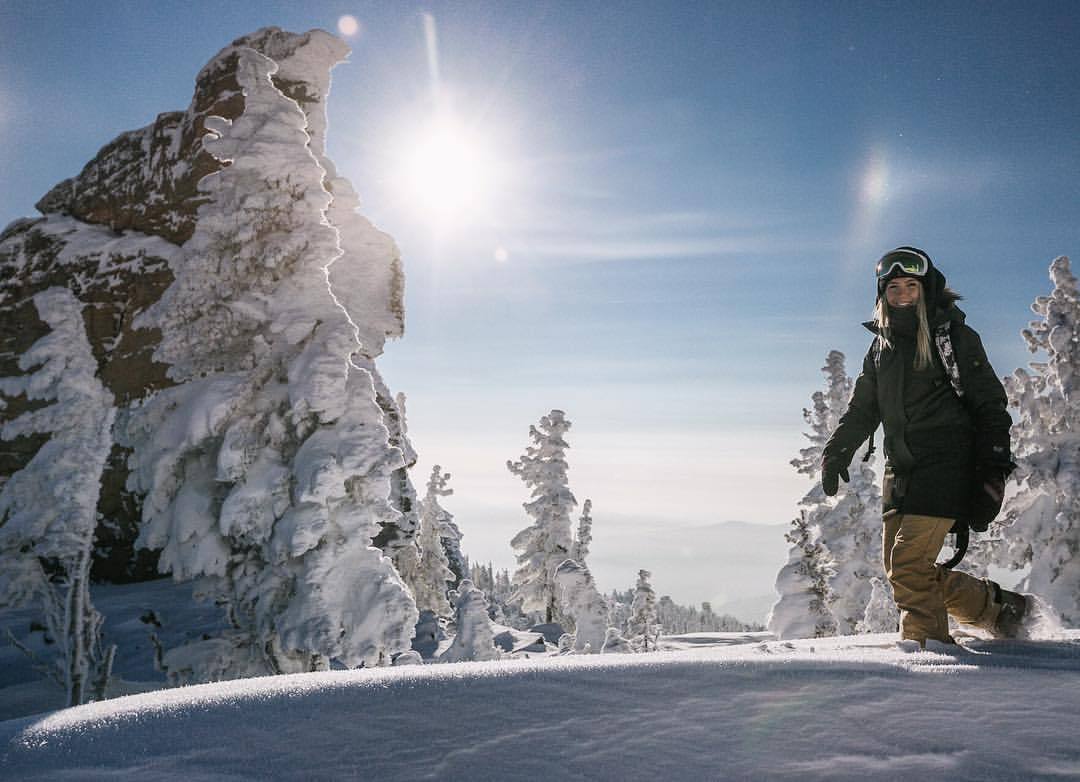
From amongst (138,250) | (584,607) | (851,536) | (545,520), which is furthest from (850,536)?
(138,250)

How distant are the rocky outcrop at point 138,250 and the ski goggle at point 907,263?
18.4 m

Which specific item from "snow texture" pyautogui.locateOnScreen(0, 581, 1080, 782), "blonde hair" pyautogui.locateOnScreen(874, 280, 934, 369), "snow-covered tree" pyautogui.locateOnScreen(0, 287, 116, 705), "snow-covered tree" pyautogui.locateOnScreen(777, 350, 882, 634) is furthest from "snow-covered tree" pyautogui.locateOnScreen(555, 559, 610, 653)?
A: "snow texture" pyautogui.locateOnScreen(0, 581, 1080, 782)

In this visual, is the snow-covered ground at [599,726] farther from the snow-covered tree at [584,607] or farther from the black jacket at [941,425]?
the snow-covered tree at [584,607]

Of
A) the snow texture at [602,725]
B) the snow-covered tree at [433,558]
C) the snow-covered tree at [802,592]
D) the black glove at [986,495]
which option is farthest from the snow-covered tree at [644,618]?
the snow texture at [602,725]

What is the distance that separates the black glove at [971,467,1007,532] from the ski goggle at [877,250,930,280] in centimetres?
123

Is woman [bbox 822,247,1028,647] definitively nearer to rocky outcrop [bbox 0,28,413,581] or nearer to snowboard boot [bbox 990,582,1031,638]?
snowboard boot [bbox 990,582,1031,638]

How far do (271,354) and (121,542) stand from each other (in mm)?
15286

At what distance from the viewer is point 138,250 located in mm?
24859

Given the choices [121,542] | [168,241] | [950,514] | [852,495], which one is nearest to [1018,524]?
[852,495]

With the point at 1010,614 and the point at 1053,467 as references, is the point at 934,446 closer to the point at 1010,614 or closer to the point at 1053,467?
the point at 1010,614

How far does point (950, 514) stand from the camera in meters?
3.85

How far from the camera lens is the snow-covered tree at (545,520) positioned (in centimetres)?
3616

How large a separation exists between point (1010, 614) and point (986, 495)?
71cm

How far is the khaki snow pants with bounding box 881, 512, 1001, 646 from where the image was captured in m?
3.84
